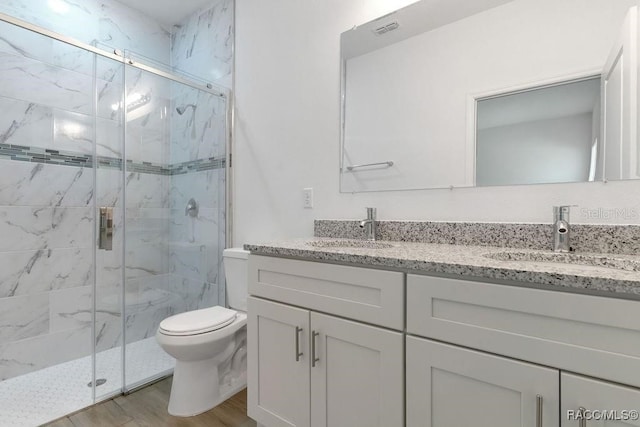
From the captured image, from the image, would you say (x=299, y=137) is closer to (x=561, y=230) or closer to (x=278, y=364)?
(x=278, y=364)

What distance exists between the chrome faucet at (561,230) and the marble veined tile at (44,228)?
2.66m

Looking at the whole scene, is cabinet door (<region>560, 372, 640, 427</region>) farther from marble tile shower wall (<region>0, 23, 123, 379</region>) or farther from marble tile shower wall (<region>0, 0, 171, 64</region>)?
marble tile shower wall (<region>0, 0, 171, 64</region>)

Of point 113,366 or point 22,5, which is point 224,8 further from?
point 113,366

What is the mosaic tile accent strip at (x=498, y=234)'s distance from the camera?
1.11 metres

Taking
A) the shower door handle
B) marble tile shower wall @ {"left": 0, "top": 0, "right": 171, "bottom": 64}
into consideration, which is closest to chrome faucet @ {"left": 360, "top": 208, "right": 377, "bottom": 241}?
the shower door handle

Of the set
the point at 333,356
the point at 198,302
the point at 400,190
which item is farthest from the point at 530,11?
the point at 198,302

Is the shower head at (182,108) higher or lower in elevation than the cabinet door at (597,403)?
higher

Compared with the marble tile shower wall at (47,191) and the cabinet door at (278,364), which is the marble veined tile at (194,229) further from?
the cabinet door at (278,364)

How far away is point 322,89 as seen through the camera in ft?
6.04

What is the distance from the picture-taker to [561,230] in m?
1.15

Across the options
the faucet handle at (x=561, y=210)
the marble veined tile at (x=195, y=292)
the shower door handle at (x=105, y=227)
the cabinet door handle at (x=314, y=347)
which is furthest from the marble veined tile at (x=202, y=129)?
the faucet handle at (x=561, y=210)

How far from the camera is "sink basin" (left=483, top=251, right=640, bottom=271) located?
0.96 m

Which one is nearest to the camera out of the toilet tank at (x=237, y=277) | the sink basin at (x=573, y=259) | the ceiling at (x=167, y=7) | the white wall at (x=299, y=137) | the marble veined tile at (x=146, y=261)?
the sink basin at (x=573, y=259)

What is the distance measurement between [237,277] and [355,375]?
42.5 inches
